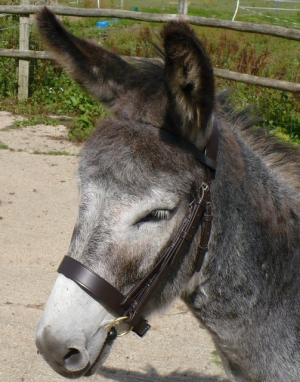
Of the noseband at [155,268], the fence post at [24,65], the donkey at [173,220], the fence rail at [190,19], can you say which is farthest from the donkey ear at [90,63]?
the fence post at [24,65]

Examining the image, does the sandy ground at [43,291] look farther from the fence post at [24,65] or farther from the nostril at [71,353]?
the fence post at [24,65]

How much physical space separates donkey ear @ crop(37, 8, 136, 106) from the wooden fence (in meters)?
4.40

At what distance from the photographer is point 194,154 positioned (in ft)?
7.69

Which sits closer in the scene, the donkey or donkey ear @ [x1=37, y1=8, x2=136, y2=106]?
the donkey

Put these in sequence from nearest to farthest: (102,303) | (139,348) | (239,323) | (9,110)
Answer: (102,303) → (239,323) → (139,348) → (9,110)

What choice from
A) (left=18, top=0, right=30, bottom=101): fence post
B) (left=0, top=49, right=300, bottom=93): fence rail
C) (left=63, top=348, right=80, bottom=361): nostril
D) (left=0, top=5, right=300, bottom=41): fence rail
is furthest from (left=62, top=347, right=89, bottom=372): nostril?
(left=18, top=0, right=30, bottom=101): fence post

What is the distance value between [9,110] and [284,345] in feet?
27.4

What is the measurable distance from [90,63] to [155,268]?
3.24ft

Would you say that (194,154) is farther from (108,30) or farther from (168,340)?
(108,30)

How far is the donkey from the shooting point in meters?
2.16

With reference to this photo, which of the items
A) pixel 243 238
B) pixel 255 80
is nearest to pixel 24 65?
pixel 255 80

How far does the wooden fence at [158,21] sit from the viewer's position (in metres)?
8.08

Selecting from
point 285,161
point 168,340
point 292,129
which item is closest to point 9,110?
point 292,129

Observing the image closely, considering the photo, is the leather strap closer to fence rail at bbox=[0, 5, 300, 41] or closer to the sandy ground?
the sandy ground
